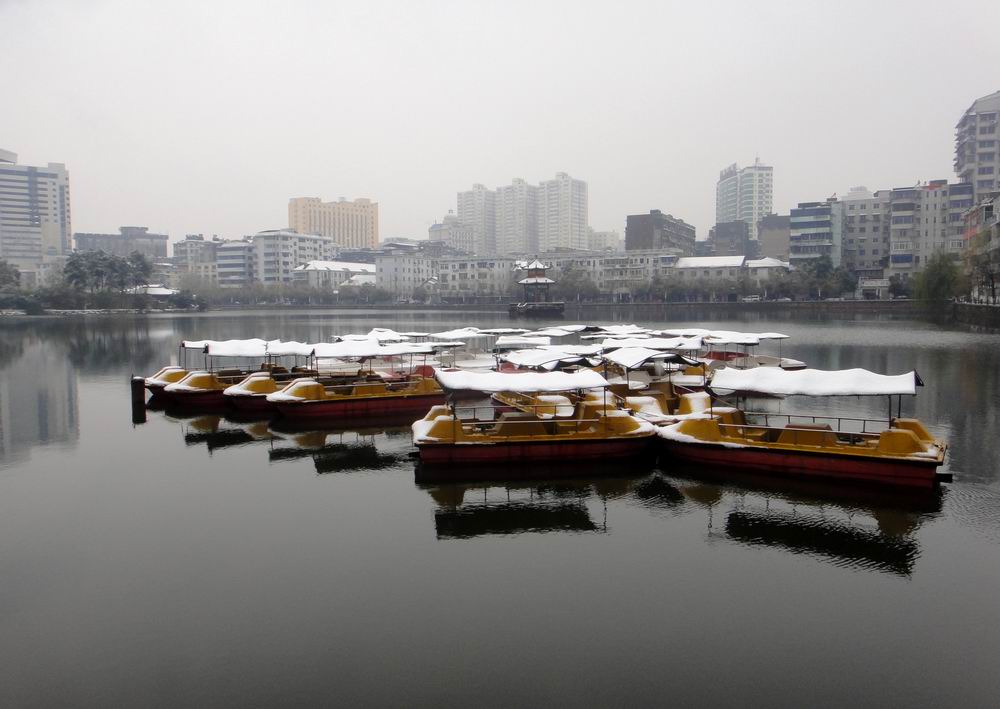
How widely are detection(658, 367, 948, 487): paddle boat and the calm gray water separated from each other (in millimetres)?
551

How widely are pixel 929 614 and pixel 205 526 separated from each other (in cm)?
1371

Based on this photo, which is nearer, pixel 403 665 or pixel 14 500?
pixel 403 665

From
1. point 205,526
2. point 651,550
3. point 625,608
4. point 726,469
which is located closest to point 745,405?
point 726,469

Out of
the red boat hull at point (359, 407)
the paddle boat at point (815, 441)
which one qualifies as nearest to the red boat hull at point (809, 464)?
the paddle boat at point (815, 441)

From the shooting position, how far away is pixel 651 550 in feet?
45.8

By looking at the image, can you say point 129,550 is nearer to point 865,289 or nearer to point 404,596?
point 404,596

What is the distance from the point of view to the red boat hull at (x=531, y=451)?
18781mm

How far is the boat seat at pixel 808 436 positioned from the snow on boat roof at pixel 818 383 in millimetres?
932

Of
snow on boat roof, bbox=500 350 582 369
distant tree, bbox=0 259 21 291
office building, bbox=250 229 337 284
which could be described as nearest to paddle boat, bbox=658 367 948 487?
snow on boat roof, bbox=500 350 582 369

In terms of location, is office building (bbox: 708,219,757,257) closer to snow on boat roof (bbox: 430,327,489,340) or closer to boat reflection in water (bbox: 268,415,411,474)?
snow on boat roof (bbox: 430,327,489,340)

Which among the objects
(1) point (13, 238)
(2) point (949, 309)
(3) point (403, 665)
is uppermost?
(1) point (13, 238)

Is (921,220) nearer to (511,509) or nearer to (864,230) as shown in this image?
(864,230)

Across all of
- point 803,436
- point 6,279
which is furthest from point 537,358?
point 6,279

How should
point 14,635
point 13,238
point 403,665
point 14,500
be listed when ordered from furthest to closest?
point 13,238 < point 14,500 < point 14,635 < point 403,665
